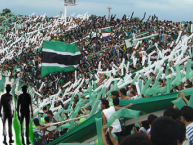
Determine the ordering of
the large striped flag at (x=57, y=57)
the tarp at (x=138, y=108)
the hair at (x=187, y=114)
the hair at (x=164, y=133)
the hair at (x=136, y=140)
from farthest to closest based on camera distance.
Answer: the large striped flag at (x=57, y=57) → the tarp at (x=138, y=108) → the hair at (x=187, y=114) → the hair at (x=164, y=133) → the hair at (x=136, y=140)

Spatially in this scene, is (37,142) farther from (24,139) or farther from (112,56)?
(112,56)

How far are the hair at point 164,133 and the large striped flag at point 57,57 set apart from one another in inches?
295

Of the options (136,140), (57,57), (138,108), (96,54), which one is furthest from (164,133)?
(96,54)

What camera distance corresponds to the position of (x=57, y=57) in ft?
31.8

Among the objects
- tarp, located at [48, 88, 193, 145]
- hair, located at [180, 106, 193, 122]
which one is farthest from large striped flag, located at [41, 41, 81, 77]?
hair, located at [180, 106, 193, 122]

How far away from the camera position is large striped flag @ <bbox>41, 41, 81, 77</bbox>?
9.23 metres

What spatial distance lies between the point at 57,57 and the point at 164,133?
8.13 meters


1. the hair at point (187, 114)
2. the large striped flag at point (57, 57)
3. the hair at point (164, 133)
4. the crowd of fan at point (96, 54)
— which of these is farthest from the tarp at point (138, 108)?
the large striped flag at point (57, 57)

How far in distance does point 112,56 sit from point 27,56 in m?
9.05

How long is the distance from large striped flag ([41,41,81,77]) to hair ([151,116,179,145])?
7482 mm

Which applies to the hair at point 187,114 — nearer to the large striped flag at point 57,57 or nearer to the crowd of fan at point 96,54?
the crowd of fan at point 96,54

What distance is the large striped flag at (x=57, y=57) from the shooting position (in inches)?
363

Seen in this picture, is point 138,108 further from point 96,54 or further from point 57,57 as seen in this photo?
point 96,54

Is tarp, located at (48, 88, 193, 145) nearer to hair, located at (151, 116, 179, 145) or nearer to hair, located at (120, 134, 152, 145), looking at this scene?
hair, located at (151, 116, 179, 145)
